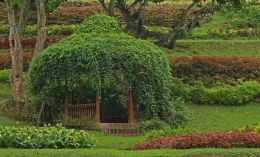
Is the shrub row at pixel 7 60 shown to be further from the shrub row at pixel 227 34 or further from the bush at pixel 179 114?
the shrub row at pixel 227 34

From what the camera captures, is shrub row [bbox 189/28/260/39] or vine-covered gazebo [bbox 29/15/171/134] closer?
vine-covered gazebo [bbox 29/15/171/134]

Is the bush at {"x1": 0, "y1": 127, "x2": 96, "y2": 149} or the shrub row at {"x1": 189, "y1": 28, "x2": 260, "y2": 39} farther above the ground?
the shrub row at {"x1": 189, "y1": 28, "x2": 260, "y2": 39}

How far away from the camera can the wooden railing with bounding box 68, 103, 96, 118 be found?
2758cm

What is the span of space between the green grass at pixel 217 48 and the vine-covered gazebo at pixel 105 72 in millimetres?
12332

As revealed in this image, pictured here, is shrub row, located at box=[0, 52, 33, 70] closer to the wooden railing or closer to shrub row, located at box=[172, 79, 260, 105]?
shrub row, located at box=[172, 79, 260, 105]

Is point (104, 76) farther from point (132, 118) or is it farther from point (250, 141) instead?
point (250, 141)

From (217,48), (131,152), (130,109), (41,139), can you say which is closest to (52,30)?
(217,48)

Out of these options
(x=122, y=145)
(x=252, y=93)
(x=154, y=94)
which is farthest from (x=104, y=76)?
(x=252, y=93)

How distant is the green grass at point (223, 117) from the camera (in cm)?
2820

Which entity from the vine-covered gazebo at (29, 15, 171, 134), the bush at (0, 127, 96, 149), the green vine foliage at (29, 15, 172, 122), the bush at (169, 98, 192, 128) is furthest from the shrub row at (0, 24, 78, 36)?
the bush at (0, 127, 96, 149)

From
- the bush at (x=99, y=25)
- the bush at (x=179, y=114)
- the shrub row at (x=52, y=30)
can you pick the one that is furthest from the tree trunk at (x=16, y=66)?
the shrub row at (x=52, y=30)

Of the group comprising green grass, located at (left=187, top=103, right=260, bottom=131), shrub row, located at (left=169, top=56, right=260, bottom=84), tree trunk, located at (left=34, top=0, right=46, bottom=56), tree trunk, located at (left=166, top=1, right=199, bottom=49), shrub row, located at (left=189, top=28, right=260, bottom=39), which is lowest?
green grass, located at (left=187, top=103, right=260, bottom=131)

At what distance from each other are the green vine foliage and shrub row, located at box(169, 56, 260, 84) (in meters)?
7.14

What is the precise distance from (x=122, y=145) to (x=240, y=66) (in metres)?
13.0
